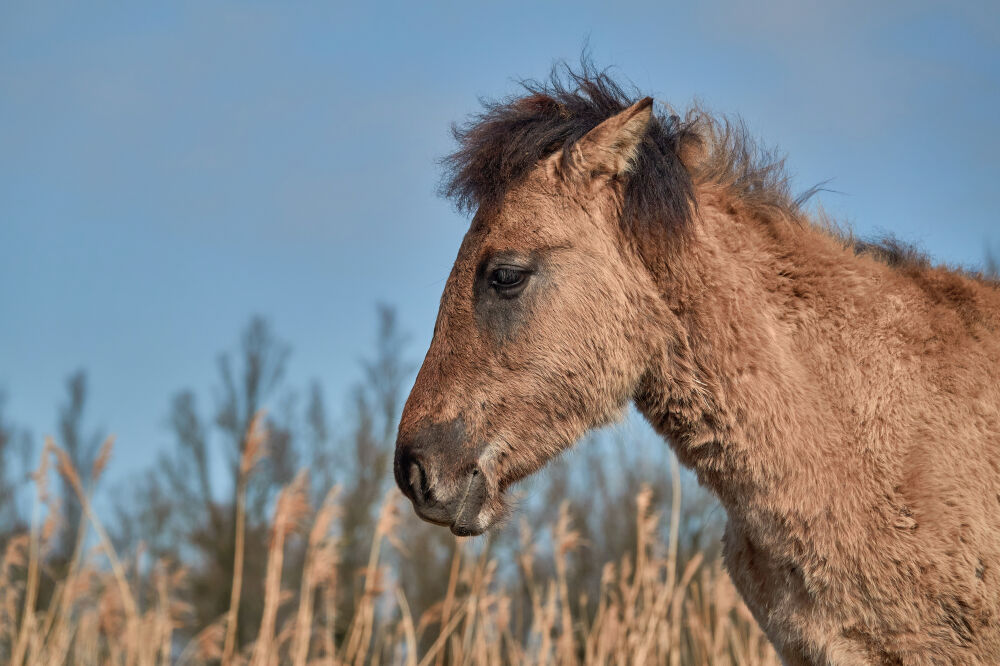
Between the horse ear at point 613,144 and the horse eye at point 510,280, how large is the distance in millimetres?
473

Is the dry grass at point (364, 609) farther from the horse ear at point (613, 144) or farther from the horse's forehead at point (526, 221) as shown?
the horse ear at point (613, 144)

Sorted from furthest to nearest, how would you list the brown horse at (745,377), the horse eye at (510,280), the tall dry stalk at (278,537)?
the tall dry stalk at (278,537), the horse eye at (510,280), the brown horse at (745,377)

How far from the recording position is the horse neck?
3025mm

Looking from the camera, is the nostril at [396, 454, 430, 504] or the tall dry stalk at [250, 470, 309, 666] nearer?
the nostril at [396, 454, 430, 504]

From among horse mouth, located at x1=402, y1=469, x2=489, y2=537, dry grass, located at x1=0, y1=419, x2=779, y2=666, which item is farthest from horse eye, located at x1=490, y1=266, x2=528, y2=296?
dry grass, located at x1=0, y1=419, x2=779, y2=666

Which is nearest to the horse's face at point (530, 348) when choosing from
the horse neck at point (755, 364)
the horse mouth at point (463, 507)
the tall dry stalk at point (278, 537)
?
the horse mouth at point (463, 507)

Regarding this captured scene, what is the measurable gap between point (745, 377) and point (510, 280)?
92cm

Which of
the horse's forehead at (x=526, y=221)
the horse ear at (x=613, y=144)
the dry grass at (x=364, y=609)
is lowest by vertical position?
the dry grass at (x=364, y=609)

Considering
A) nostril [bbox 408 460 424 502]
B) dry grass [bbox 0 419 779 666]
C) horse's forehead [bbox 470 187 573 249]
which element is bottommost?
dry grass [bbox 0 419 779 666]

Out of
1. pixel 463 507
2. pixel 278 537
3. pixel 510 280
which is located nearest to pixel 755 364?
pixel 510 280

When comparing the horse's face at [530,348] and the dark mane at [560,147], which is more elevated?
the dark mane at [560,147]

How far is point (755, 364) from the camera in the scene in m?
3.09

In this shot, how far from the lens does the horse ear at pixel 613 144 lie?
3238 mm

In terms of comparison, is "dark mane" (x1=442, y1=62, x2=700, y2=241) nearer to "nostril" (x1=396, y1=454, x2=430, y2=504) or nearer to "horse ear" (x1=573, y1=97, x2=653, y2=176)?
"horse ear" (x1=573, y1=97, x2=653, y2=176)
